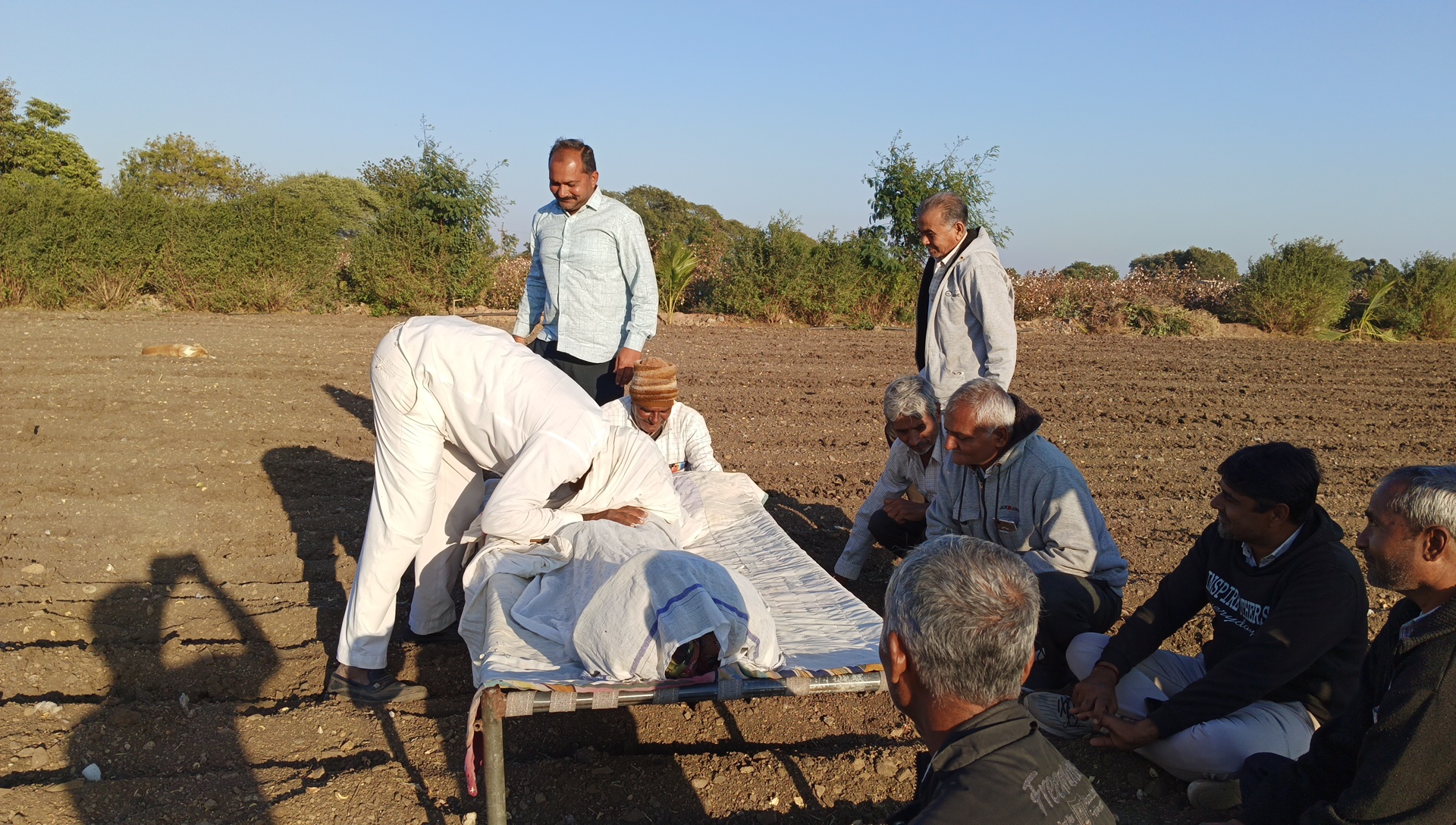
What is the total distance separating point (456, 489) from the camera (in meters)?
3.81

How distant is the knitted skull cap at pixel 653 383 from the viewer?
478 cm

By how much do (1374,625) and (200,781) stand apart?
478cm

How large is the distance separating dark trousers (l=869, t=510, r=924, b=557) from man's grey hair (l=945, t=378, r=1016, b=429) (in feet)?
3.50

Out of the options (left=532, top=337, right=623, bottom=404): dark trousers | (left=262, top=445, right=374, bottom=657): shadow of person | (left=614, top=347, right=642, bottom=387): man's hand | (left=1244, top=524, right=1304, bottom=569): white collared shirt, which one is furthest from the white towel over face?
(left=532, top=337, right=623, bottom=404): dark trousers

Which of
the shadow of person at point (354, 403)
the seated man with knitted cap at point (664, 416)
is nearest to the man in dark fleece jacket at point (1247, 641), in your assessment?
the seated man with knitted cap at point (664, 416)

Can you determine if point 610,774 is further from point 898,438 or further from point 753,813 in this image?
point 898,438

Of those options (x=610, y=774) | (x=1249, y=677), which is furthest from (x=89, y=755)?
(x=1249, y=677)

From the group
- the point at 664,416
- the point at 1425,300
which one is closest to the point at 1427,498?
the point at 664,416

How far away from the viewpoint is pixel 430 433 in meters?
3.43

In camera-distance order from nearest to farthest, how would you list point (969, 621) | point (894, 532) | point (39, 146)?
1. point (969, 621)
2. point (894, 532)
3. point (39, 146)

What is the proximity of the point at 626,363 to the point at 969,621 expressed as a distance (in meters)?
3.51

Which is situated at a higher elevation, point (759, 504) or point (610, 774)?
point (759, 504)

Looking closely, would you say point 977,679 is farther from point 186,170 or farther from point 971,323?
point 186,170

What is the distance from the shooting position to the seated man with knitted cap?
479cm
